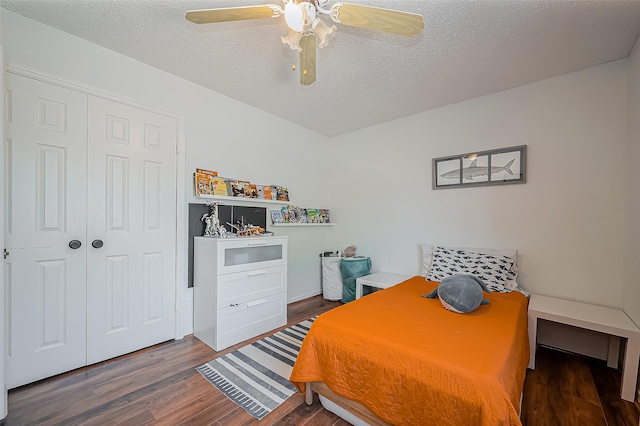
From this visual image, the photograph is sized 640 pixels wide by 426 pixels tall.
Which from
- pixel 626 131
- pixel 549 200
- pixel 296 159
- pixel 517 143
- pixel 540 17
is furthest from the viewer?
pixel 296 159

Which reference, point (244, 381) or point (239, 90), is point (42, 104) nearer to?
point (239, 90)

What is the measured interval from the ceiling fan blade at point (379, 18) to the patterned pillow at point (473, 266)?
2074mm

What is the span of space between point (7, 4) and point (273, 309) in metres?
2.99

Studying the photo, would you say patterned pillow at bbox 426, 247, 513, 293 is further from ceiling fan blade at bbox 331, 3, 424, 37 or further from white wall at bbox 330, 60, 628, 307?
ceiling fan blade at bbox 331, 3, 424, 37

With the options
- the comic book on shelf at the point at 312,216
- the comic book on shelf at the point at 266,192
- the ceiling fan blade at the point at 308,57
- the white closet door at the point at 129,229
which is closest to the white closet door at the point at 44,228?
the white closet door at the point at 129,229

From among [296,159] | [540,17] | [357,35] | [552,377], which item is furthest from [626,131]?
[296,159]

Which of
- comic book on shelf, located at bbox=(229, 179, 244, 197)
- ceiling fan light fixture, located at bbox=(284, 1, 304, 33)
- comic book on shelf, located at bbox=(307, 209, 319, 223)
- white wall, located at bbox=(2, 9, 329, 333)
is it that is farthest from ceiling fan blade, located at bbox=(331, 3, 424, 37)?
comic book on shelf, located at bbox=(307, 209, 319, 223)

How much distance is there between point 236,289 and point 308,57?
1983 millimetres

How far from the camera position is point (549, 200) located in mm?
2342

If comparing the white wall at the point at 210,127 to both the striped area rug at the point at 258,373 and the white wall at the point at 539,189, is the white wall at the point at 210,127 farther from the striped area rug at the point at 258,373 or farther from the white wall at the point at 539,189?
the white wall at the point at 539,189

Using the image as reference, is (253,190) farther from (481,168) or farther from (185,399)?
(481,168)

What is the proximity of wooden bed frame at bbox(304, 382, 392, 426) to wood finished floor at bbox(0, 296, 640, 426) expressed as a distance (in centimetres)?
10

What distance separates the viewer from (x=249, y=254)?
98.7 inches

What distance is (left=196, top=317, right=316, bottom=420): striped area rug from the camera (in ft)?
5.34
